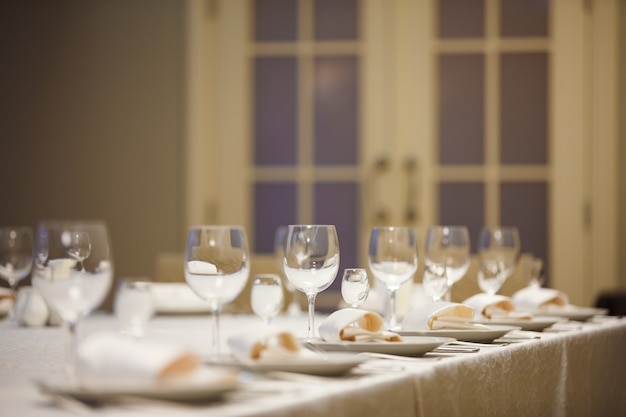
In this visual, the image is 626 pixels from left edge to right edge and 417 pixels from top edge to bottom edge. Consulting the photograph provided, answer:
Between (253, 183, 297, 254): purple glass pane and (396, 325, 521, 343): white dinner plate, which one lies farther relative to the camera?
(253, 183, 297, 254): purple glass pane

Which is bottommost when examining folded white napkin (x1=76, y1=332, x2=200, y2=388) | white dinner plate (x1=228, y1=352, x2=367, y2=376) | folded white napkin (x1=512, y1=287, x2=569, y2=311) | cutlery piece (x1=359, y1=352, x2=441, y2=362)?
folded white napkin (x1=512, y1=287, x2=569, y2=311)

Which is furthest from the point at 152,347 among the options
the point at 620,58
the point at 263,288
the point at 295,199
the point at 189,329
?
the point at 620,58

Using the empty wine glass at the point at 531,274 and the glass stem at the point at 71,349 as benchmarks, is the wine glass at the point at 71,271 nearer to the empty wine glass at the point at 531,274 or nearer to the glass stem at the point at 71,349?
the glass stem at the point at 71,349

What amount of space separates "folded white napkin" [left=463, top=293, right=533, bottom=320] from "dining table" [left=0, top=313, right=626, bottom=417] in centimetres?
6

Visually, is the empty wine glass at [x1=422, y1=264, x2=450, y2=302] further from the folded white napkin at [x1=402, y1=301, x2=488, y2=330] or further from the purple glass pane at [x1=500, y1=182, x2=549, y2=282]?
the purple glass pane at [x1=500, y1=182, x2=549, y2=282]

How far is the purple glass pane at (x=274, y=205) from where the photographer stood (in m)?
4.70

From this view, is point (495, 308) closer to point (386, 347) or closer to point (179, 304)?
point (386, 347)

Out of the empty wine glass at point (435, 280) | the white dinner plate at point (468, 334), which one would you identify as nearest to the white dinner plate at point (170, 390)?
the white dinner plate at point (468, 334)

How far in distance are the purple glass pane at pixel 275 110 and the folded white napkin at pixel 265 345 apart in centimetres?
357

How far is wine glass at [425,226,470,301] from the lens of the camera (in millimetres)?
1914

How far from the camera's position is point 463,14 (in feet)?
15.4

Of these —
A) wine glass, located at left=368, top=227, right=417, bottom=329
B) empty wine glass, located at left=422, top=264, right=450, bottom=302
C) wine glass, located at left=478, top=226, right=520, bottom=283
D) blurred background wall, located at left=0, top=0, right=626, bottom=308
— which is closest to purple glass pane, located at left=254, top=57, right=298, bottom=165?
blurred background wall, located at left=0, top=0, right=626, bottom=308

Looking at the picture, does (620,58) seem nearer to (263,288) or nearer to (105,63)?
(105,63)

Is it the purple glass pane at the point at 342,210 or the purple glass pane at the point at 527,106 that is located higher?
the purple glass pane at the point at 527,106
